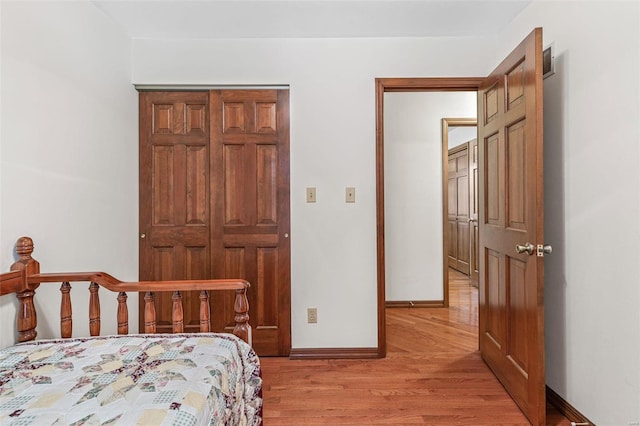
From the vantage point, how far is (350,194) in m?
2.47

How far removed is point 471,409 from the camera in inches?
72.6

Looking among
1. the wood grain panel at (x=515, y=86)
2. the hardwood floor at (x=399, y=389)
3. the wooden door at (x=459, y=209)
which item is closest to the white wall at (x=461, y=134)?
the wooden door at (x=459, y=209)

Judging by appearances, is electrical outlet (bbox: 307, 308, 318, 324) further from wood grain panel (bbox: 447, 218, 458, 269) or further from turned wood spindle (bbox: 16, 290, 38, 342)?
wood grain panel (bbox: 447, 218, 458, 269)

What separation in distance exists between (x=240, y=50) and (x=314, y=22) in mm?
578

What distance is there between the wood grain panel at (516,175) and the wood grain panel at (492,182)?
0.12 metres

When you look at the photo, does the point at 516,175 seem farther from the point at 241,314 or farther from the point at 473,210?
the point at 473,210

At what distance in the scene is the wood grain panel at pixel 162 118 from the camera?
8.29 ft

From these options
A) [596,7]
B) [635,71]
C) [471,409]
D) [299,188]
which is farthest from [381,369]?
[596,7]

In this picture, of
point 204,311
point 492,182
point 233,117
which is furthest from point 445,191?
point 204,311

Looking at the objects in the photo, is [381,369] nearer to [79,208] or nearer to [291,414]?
[291,414]

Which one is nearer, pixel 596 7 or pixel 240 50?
pixel 596 7

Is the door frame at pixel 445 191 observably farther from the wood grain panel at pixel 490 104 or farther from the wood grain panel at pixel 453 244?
the wood grain panel at pixel 453 244

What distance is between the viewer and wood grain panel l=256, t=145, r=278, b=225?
2.51 meters

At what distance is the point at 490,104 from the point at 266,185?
1597 millimetres
